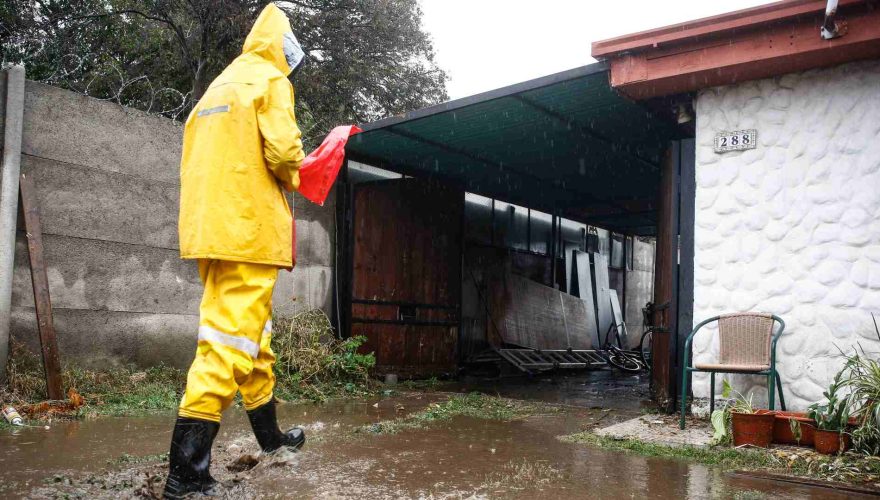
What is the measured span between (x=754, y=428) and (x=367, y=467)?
2310 mm

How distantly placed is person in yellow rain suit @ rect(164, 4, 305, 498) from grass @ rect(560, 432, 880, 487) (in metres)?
2.18

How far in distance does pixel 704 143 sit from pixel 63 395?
5.06 meters

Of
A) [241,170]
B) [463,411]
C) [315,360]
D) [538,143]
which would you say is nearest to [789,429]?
[463,411]

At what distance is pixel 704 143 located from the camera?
528 centimetres

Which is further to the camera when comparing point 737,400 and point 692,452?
point 737,400

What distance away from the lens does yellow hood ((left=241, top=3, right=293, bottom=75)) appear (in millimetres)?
3191

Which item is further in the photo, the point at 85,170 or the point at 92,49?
the point at 92,49

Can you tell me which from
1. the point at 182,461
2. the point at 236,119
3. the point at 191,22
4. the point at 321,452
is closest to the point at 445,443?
the point at 321,452

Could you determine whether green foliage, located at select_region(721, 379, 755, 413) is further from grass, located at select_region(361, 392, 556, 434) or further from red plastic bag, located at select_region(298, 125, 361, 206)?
red plastic bag, located at select_region(298, 125, 361, 206)

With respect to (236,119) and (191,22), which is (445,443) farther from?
(191,22)

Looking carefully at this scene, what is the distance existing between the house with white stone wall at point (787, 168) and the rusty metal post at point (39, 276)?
4.31 meters

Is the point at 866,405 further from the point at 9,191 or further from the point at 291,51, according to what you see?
the point at 9,191

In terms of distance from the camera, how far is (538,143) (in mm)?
7965

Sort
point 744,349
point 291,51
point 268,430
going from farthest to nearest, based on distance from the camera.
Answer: point 744,349 < point 291,51 < point 268,430
